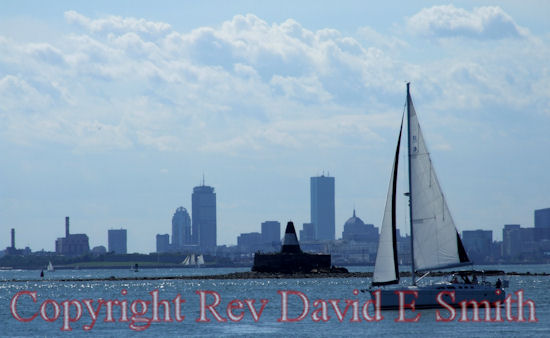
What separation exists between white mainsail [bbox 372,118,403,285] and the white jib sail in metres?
1.16

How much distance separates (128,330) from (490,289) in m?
20.0

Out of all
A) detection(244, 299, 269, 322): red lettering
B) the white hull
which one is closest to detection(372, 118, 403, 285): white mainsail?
the white hull

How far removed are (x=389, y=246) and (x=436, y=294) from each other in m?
3.49

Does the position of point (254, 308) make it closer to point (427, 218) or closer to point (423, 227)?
point (423, 227)

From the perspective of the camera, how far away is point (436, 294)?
6006 cm

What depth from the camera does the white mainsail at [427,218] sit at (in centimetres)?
5981

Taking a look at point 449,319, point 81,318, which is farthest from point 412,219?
point 81,318

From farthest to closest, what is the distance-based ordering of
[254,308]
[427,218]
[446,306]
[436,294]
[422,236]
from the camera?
[254,308] → [446,306] → [436,294] → [427,218] → [422,236]

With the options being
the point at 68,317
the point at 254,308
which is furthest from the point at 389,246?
the point at 68,317

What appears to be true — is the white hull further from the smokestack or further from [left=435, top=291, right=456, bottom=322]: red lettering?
the smokestack

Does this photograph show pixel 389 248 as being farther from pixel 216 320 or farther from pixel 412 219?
pixel 216 320

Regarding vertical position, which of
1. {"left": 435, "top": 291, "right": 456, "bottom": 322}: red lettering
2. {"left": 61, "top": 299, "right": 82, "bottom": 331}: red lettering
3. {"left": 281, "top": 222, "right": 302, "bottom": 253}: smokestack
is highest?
{"left": 281, "top": 222, "right": 302, "bottom": 253}: smokestack

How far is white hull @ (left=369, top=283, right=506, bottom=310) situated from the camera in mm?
59938

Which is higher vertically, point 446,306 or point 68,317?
point 446,306
